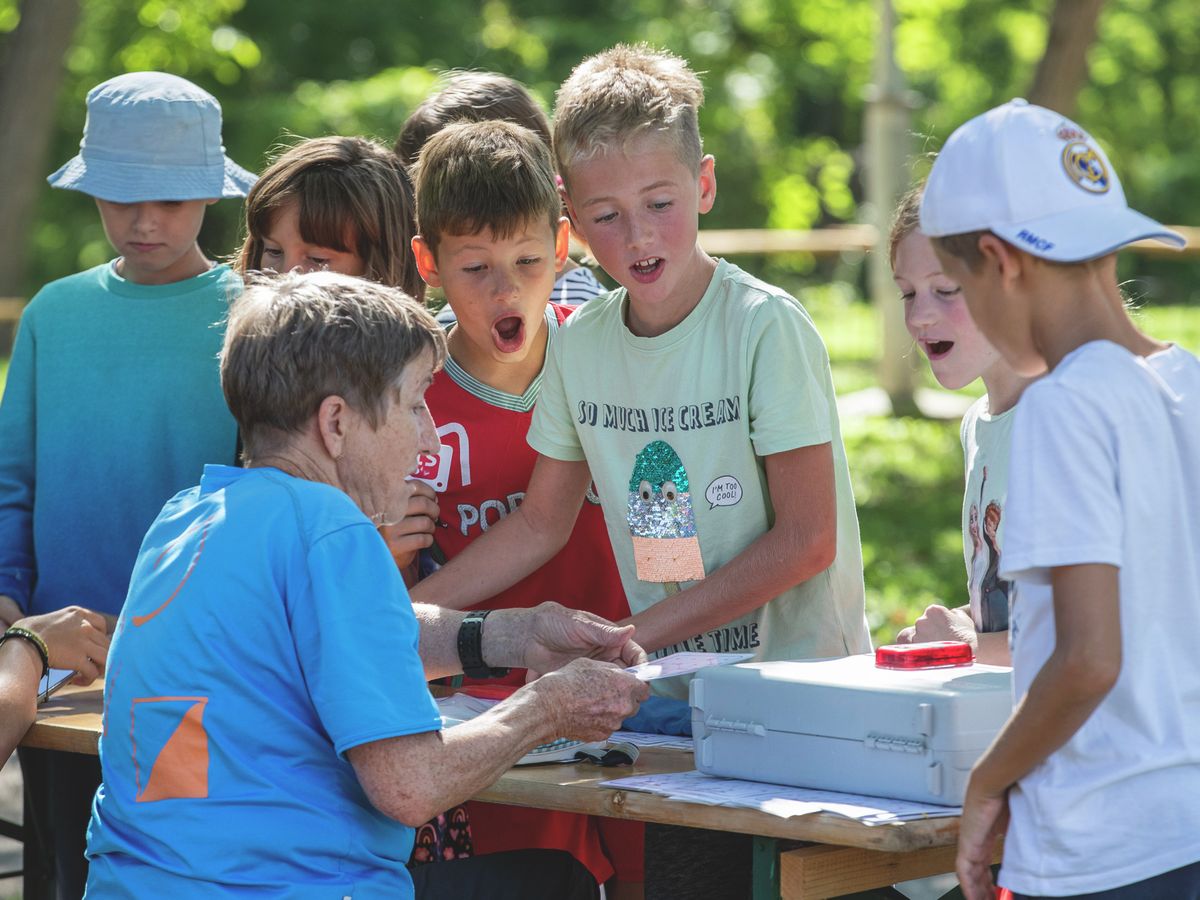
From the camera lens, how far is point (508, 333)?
3.20m

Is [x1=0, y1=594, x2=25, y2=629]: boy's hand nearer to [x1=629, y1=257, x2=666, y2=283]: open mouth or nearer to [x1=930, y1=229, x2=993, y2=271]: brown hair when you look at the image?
[x1=629, y1=257, x2=666, y2=283]: open mouth

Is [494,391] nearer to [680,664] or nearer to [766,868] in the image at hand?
[680,664]

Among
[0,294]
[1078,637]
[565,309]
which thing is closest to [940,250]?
[1078,637]

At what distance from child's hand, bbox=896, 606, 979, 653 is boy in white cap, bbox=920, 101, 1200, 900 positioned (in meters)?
0.69

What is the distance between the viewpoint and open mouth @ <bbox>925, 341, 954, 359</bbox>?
2.85 m

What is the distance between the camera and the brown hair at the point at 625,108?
2896mm

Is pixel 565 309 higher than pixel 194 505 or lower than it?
higher

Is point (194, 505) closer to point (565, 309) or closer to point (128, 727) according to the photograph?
point (128, 727)

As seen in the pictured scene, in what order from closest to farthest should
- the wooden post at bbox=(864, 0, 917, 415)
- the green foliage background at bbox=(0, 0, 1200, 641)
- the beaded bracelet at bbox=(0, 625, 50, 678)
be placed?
the beaded bracelet at bbox=(0, 625, 50, 678)
the wooden post at bbox=(864, 0, 917, 415)
the green foliage background at bbox=(0, 0, 1200, 641)

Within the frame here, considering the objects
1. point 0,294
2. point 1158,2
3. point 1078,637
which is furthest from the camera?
point 1158,2

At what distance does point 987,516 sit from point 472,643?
3.14ft

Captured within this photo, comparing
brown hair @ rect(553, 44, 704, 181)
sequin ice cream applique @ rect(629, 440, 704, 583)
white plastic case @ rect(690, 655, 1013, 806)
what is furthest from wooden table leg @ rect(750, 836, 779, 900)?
brown hair @ rect(553, 44, 704, 181)

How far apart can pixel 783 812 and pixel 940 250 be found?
0.82 m

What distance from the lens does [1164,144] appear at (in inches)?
1214
